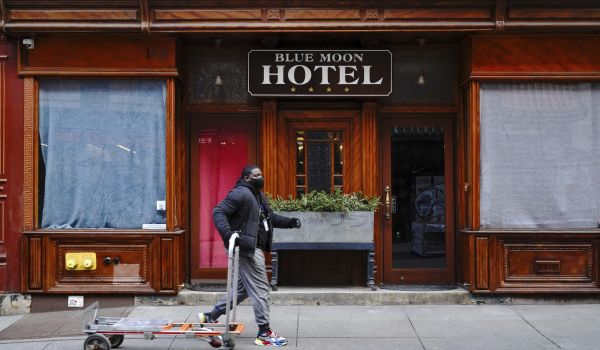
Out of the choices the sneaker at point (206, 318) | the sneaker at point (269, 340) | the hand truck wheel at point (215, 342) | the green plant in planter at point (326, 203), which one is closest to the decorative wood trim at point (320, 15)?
the green plant in planter at point (326, 203)

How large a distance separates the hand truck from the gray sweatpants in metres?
0.26

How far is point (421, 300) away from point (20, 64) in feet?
20.2

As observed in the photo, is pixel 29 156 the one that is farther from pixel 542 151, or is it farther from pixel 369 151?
pixel 542 151

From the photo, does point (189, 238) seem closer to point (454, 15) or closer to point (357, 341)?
point (357, 341)

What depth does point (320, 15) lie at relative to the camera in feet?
30.9

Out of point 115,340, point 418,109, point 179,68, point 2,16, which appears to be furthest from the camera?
point 418,109

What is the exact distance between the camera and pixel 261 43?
1015 cm

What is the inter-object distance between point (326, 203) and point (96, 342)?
3622 mm

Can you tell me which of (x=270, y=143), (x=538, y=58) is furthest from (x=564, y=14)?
(x=270, y=143)

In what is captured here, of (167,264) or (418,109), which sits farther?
(418,109)

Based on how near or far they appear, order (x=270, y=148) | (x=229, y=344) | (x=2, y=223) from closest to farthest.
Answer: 1. (x=229, y=344)
2. (x=2, y=223)
3. (x=270, y=148)

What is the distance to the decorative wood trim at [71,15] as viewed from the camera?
9359mm

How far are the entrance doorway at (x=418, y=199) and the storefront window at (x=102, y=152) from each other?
3.22 metres

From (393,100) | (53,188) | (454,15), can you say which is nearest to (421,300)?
(393,100)
